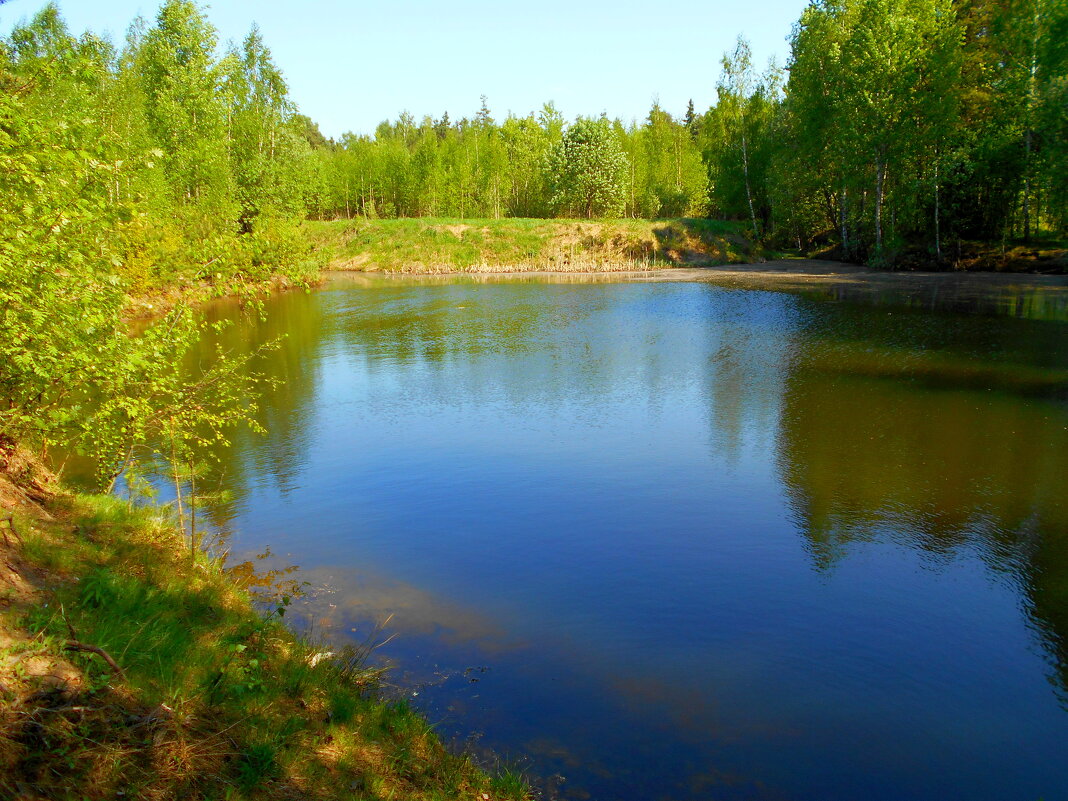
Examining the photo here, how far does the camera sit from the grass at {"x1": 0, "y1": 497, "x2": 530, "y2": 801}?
12.9ft

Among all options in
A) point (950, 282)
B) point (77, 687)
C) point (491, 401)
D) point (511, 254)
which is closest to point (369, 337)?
point (491, 401)

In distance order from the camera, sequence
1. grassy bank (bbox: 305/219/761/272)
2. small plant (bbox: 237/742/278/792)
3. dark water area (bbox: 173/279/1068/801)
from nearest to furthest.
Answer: small plant (bbox: 237/742/278/792) < dark water area (bbox: 173/279/1068/801) < grassy bank (bbox: 305/219/761/272)

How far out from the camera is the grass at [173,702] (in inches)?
154

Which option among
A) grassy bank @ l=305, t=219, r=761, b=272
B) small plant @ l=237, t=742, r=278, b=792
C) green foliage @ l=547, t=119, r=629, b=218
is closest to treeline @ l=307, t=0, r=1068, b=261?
green foliage @ l=547, t=119, r=629, b=218

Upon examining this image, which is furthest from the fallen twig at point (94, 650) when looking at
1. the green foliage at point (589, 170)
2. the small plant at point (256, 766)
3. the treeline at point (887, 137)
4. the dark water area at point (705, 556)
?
the green foliage at point (589, 170)

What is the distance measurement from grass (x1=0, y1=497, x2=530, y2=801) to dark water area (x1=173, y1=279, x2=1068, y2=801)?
83cm

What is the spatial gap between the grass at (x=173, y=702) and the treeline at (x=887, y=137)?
34799mm

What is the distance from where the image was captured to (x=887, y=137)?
3841 centimetres

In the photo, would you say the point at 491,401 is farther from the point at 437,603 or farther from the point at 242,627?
the point at 242,627

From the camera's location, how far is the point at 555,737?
19.3 ft

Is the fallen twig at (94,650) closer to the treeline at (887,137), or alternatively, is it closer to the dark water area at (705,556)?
the dark water area at (705,556)

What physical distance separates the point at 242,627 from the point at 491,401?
432 inches

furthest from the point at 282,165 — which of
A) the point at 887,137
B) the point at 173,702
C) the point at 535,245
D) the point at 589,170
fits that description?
the point at 173,702

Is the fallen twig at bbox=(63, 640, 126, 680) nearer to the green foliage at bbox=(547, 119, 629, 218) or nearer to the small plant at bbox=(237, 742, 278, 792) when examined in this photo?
the small plant at bbox=(237, 742, 278, 792)
